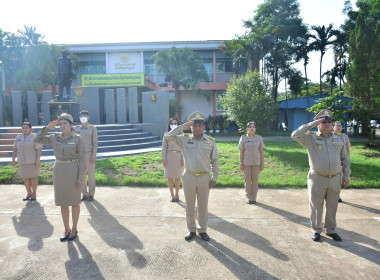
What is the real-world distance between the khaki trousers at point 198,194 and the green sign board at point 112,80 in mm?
20462

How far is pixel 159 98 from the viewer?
15.5 metres

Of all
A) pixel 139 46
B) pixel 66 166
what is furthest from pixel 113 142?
pixel 139 46

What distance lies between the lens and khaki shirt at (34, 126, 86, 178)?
413 centimetres

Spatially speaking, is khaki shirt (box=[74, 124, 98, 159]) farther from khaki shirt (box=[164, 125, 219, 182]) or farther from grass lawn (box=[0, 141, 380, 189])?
khaki shirt (box=[164, 125, 219, 182])

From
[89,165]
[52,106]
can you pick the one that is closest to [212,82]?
[52,106]

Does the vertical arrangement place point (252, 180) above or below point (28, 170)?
below

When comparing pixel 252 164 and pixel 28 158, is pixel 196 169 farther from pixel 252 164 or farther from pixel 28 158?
pixel 28 158

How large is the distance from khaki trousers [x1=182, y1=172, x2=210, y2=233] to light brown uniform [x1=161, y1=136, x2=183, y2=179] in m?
1.87

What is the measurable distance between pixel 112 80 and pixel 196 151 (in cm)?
2101

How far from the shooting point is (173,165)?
612 centimetres

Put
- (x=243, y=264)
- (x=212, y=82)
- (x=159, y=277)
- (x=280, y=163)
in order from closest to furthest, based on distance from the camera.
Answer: (x=159, y=277), (x=243, y=264), (x=280, y=163), (x=212, y=82)

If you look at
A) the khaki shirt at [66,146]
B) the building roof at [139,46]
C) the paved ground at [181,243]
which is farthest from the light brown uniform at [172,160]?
the building roof at [139,46]

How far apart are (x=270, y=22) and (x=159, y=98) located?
1529 centimetres

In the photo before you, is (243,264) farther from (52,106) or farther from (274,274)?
(52,106)
